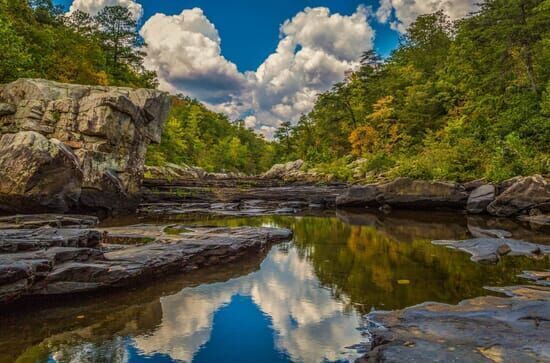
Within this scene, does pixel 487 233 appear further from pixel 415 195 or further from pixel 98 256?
pixel 98 256

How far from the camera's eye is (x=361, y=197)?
2169cm

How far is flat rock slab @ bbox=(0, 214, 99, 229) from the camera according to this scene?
10346mm

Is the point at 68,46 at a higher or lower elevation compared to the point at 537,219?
higher

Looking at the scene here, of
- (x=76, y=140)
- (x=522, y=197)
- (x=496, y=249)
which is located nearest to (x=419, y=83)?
(x=522, y=197)

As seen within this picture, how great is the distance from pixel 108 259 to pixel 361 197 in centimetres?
1657

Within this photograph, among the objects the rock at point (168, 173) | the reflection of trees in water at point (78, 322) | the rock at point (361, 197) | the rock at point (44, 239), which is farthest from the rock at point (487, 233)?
the rock at point (168, 173)

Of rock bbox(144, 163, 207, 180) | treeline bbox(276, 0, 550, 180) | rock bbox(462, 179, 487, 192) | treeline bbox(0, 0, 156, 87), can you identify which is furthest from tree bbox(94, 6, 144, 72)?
rock bbox(462, 179, 487, 192)

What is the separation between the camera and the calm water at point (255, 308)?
431cm

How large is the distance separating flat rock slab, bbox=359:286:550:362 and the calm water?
1.55 ft

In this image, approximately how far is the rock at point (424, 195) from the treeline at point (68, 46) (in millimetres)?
20746

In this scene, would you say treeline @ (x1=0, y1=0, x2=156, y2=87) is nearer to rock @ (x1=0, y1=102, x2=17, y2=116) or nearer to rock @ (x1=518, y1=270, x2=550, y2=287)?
rock @ (x1=0, y1=102, x2=17, y2=116)

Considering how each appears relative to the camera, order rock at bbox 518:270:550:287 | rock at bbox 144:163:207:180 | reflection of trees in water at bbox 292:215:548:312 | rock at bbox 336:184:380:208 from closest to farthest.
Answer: reflection of trees in water at bbox 292:215:548:312 → rock at bbox 518:270:550:287 → rock at bbox 336:184:380:208 → rock at bbox 144:163:207:180

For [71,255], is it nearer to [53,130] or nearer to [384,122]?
[53,130]

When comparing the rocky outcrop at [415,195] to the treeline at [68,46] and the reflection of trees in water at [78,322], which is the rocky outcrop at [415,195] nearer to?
the reflection of trees in water at [78,322]
